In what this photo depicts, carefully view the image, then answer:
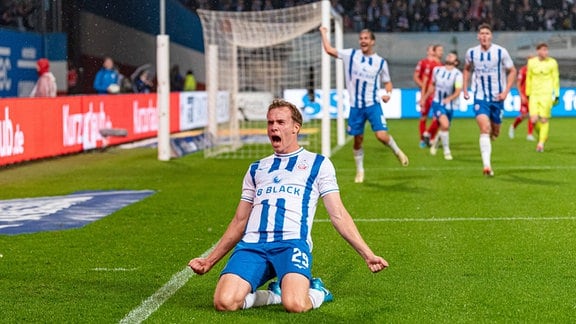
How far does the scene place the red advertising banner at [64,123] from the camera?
19880mm

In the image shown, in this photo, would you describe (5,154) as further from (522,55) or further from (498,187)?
(522,55)

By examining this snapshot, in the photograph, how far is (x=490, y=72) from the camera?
17.8 meters

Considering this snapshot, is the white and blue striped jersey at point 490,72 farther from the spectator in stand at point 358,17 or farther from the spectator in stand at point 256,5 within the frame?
the spectator in stand at point 358,17

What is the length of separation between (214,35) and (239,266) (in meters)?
18.8

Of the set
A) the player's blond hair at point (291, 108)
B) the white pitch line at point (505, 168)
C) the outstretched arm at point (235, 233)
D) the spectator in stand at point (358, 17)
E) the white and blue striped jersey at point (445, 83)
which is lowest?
the white pitch line at point (505, 168)

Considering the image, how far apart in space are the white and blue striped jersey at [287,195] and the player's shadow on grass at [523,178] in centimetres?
945

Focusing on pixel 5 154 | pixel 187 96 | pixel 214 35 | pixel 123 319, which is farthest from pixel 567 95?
pixel 123 319

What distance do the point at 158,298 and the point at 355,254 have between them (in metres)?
2.50

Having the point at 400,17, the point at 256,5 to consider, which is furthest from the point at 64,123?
the point at 400,17

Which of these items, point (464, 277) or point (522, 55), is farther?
point (522, 55)

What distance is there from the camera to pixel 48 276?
351 inches

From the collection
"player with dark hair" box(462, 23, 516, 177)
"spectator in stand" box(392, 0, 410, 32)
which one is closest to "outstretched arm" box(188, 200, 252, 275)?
"player with dark hair" box(462, 23, 516, 177)

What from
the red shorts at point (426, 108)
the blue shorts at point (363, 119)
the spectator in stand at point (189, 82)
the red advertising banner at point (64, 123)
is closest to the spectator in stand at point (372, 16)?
the spectator in stand at point (189, 82)

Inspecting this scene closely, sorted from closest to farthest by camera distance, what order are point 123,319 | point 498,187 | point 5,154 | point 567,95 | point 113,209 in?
point 123,319
point 113,209
point 498,187
point 5,154
point 567,95
